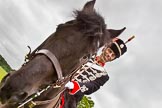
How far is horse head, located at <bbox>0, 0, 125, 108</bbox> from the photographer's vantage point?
479cm

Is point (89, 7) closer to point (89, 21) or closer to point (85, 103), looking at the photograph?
point (89, 21)

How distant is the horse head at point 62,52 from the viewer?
479 cm

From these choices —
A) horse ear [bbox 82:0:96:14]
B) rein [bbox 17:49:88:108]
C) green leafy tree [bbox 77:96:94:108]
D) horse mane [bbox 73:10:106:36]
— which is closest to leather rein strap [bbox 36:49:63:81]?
rein [bbox 17:49:88:108]

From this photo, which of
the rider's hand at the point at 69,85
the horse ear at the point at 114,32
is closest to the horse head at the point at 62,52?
the horse ear at the point at 114,32

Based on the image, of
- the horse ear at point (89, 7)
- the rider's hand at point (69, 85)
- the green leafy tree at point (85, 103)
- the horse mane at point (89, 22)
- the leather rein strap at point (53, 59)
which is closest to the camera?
the leather rein strap at point (53, 59)

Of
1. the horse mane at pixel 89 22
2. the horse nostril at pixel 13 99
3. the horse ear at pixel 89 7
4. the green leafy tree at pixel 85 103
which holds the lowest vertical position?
the horse nostril at pixel 13 99

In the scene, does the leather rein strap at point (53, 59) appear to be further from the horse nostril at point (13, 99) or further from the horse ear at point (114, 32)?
the horse ear at point (114, 32)

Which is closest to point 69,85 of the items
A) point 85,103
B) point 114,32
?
point 114,32

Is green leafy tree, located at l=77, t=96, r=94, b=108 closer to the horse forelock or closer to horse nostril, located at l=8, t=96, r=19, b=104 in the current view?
the horse forelock

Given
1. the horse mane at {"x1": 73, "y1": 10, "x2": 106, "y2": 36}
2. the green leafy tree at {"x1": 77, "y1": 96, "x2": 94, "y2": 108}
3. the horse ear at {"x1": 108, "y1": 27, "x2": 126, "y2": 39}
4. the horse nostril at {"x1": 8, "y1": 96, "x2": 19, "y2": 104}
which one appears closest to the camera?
the horse nostril at {"x1": 8, "y1": 96, "x2": 19, "y2": 104}

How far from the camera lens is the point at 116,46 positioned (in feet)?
29.2

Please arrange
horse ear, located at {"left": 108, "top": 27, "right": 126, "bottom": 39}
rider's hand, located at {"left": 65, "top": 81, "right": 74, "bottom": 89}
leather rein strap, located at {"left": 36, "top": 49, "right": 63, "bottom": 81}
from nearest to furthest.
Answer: leather rein strap, located at {"left": 36, "top": 49, "right": 63, "bottom": 81} < horse ear, located at {"left": 108, "top": 27, "right": 126, "bottom": 39} < rider's hand, located at {"left": 65, "top": 81, "right": 74, "bottom": 89}

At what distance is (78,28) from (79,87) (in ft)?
6.32

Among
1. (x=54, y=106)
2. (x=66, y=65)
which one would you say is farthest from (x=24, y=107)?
(x=66, y=65)
